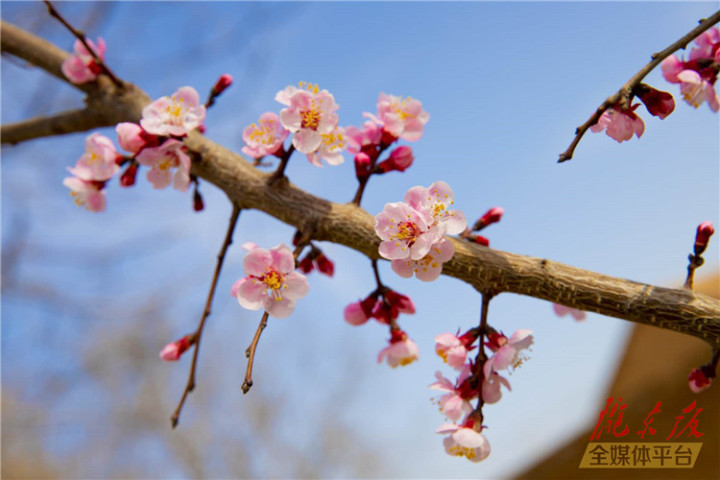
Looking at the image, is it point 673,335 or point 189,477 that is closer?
point 673,335

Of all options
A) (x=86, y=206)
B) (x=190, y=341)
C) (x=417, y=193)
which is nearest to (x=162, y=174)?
(x=86, y=206)

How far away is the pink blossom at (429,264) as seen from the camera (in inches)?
52.6

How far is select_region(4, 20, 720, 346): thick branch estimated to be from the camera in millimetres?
1363

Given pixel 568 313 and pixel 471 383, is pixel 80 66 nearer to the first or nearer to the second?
pixel 471 383

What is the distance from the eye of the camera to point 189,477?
13.1 meters

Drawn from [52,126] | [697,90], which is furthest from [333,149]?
[52,126]

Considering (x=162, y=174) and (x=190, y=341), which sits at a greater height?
(x=162, y=174)

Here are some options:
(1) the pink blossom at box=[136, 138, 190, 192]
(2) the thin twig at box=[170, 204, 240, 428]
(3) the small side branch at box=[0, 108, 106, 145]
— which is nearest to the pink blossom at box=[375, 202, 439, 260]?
(2) the thin twig at box=[170, 204, 240, 428]

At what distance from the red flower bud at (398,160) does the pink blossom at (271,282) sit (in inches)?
21.5

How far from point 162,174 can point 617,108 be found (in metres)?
1.33

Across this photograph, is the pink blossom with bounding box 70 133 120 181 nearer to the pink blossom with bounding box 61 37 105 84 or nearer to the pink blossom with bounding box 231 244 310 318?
the pink blossom with bounding box 61 37 105 84

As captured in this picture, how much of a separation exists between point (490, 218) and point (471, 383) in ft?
1.77

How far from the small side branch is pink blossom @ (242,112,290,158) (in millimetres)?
887

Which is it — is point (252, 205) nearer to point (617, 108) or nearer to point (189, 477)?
point (617, 108)
